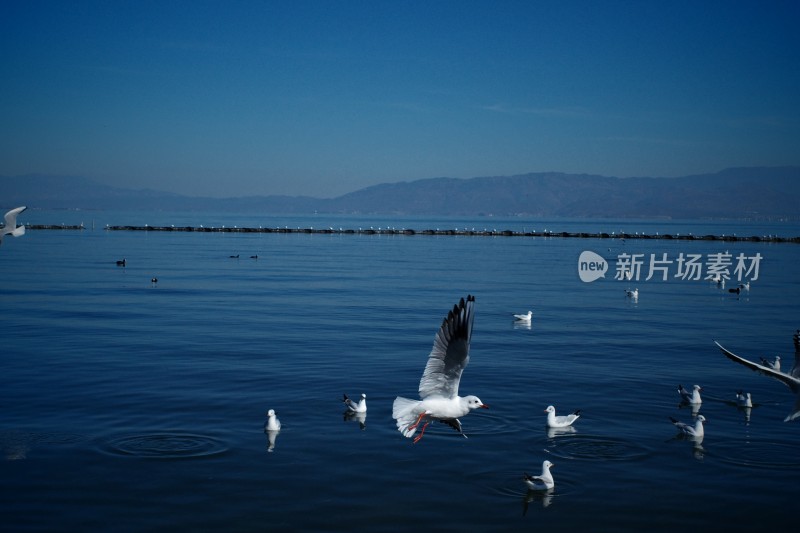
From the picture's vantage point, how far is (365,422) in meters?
18.6

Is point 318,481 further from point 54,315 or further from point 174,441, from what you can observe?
point 54,315

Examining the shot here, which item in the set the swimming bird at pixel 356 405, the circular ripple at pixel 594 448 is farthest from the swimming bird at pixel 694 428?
the swimming bird at pixel 356 405

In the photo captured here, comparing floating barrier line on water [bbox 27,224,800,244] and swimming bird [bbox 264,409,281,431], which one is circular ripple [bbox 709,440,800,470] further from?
floating barrier line on water [bbox 27,224,800,244]

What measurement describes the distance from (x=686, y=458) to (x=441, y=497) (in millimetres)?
5713

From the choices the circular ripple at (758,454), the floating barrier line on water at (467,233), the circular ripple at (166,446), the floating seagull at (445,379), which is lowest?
the circular ripple at (758,454)

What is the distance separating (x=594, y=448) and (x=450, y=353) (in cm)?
572

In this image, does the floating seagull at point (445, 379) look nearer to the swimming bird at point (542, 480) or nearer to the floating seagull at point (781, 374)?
the swimming bird at point (542, 480)

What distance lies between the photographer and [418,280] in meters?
57.7

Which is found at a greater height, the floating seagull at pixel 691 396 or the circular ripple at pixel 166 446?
the floating seagull at pixel 691 396

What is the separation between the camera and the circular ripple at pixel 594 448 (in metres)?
16.3

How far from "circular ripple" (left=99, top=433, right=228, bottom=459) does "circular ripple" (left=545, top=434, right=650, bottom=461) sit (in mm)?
7163

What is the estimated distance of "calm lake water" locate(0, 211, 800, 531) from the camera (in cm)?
1352

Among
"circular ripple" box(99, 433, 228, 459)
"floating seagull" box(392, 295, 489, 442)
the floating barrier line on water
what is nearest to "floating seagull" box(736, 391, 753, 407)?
"floating seagull" box(392, 295, 489, 442)

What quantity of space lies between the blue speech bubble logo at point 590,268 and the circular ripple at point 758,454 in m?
44.8
